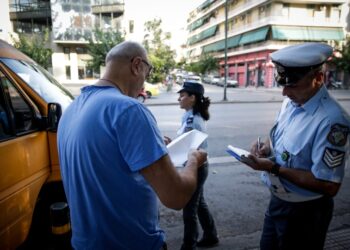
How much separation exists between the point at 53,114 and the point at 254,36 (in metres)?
43.7

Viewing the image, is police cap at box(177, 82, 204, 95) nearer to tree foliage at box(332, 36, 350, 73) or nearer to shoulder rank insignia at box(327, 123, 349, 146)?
shoulder rank insignia at box(327, 123, 349, 146)

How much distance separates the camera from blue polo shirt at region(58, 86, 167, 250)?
1368 millimetres

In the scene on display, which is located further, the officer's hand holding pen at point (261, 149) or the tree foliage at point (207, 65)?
the tree foliage at point (207, 65)

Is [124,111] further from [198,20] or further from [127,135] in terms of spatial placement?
[198,20]

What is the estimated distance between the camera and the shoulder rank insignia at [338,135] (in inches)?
71.3

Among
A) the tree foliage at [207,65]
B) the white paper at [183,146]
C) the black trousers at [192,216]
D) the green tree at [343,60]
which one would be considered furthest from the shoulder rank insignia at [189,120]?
the tree foliage at [207,65]

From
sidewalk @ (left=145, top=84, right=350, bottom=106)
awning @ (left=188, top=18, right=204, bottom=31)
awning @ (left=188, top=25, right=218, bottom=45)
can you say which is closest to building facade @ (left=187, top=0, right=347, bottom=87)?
awning @ (left=188, top=25, right=218, bottom=45)

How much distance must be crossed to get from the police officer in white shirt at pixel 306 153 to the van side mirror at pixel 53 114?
66.7 inches

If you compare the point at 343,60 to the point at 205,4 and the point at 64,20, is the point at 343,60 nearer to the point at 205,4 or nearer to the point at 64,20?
the point at 64,20

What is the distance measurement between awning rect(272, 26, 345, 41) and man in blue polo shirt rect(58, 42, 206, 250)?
Answer: 40.3 meters

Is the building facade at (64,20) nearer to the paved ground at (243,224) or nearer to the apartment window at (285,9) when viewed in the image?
the apartment window at (285,9)

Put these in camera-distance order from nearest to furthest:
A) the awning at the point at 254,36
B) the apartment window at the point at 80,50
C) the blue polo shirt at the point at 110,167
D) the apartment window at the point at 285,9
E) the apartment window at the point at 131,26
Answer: the blue polo shirt at the point at 110,167, the apartment window at the point at 131,26, the apartment window at the point at 80,50, the apartment window at the point at 285,9, the awning at the point at 254,36

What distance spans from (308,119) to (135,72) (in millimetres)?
1140

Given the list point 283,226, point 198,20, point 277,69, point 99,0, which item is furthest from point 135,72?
point 198,20
